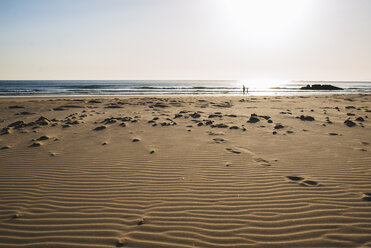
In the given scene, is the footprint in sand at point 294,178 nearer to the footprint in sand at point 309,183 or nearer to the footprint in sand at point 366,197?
the footprint in sand at point 309,183

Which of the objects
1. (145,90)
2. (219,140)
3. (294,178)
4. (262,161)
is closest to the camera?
(294,178)

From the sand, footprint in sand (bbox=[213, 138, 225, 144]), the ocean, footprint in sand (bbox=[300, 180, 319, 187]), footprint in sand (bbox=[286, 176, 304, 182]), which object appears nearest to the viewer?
the sand

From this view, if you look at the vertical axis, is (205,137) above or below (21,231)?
above

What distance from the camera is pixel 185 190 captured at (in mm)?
3576

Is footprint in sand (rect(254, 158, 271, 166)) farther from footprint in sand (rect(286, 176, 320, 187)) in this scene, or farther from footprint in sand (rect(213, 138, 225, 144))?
footprint in sand (rect(213, 138, 225, 144))

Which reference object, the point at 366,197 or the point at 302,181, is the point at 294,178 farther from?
the point at 366,197

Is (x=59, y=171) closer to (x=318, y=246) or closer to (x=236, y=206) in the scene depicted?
(x=236, y=206)

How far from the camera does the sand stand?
2576 millimetres

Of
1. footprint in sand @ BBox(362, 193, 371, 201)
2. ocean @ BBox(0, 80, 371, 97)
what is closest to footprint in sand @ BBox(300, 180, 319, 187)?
footprint in sand @ BBox(362, 193, 371, 201)

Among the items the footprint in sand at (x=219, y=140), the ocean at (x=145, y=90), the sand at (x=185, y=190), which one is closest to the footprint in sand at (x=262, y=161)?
the sand at (x=185, y=190)

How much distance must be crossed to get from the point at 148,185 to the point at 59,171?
2.03m

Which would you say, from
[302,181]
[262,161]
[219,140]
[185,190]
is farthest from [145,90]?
[302,181]

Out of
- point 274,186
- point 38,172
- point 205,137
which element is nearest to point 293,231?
→ point 274,186

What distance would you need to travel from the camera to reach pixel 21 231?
264 cm
